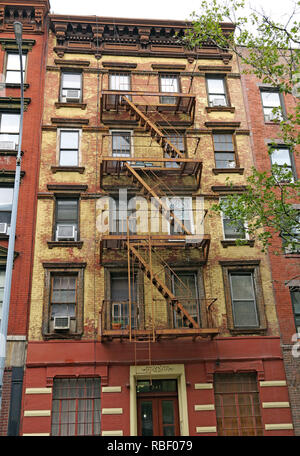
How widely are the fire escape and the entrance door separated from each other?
2326 millimetres

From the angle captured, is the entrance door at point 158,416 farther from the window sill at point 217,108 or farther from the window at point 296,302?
the window sill at point 217,108

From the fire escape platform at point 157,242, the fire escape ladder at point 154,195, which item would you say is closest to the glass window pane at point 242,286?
the fire escape platform at point 157,242

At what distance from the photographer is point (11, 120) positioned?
19.5 m

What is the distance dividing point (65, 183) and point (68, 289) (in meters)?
4.25

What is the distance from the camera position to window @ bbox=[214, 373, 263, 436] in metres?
15.3

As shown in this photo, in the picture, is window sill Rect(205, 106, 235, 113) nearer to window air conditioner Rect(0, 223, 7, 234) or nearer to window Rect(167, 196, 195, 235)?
window Rect(167, 196, 195, 235)

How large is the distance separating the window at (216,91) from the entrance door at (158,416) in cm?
1257

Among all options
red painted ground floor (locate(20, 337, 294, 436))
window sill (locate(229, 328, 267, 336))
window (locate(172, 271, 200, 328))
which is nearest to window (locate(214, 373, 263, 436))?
red painted ground floor (locate(20, 337, 294, 436))

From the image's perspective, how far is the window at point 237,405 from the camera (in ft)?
50.1

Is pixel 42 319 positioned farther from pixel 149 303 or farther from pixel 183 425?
pixel 183 425

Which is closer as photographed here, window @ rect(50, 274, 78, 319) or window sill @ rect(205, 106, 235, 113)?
window @ rect(50, 274, 78, 319)

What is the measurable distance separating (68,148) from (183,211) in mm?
5394

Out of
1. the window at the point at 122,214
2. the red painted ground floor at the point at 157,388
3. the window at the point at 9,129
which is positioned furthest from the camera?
the window at the point at 9,129

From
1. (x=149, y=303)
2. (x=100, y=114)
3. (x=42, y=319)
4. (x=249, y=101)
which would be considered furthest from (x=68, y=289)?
(x=249, y=101)
